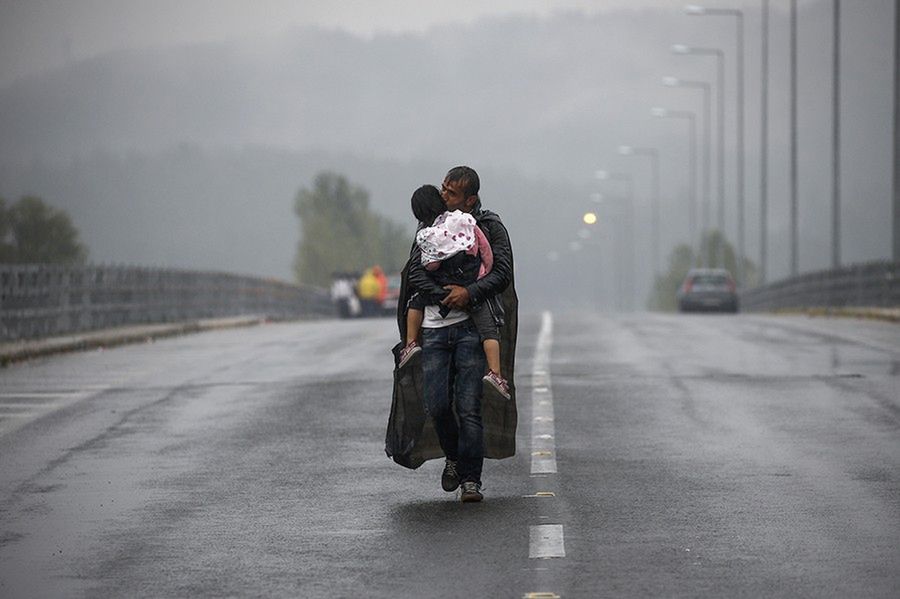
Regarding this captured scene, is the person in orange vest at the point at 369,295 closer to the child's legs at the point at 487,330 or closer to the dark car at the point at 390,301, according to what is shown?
the dark car at the point at 390,301

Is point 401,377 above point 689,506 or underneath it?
above

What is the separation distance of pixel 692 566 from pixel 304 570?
5.49 feet

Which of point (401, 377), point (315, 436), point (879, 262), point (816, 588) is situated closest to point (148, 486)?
point (401, 377)

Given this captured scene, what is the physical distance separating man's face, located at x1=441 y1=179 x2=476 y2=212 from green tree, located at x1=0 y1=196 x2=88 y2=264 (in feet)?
447

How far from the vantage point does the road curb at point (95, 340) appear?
2379 cm

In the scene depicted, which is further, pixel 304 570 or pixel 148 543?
pixel 148 543

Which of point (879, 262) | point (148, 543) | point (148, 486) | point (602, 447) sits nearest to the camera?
point (148, 543)

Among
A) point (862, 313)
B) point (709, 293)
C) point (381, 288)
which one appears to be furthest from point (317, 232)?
point (862, 313)

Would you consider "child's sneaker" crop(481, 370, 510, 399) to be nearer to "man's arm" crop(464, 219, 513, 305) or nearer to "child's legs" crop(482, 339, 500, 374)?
"child's legs" crop(482, 339, 500, 374)

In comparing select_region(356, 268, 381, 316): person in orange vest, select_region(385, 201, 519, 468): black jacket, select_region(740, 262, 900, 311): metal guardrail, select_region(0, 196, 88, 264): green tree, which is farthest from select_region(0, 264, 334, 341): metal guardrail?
select_region(0, 196, 88, 264): green tree

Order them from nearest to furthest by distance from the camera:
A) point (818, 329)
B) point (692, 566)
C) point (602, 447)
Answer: point (692, 566) < point (602, 447) < point (818, 329)

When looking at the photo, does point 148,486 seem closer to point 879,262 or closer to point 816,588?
point 816,588

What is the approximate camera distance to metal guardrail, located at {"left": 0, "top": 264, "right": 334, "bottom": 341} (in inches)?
1045

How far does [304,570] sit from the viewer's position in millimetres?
8023
